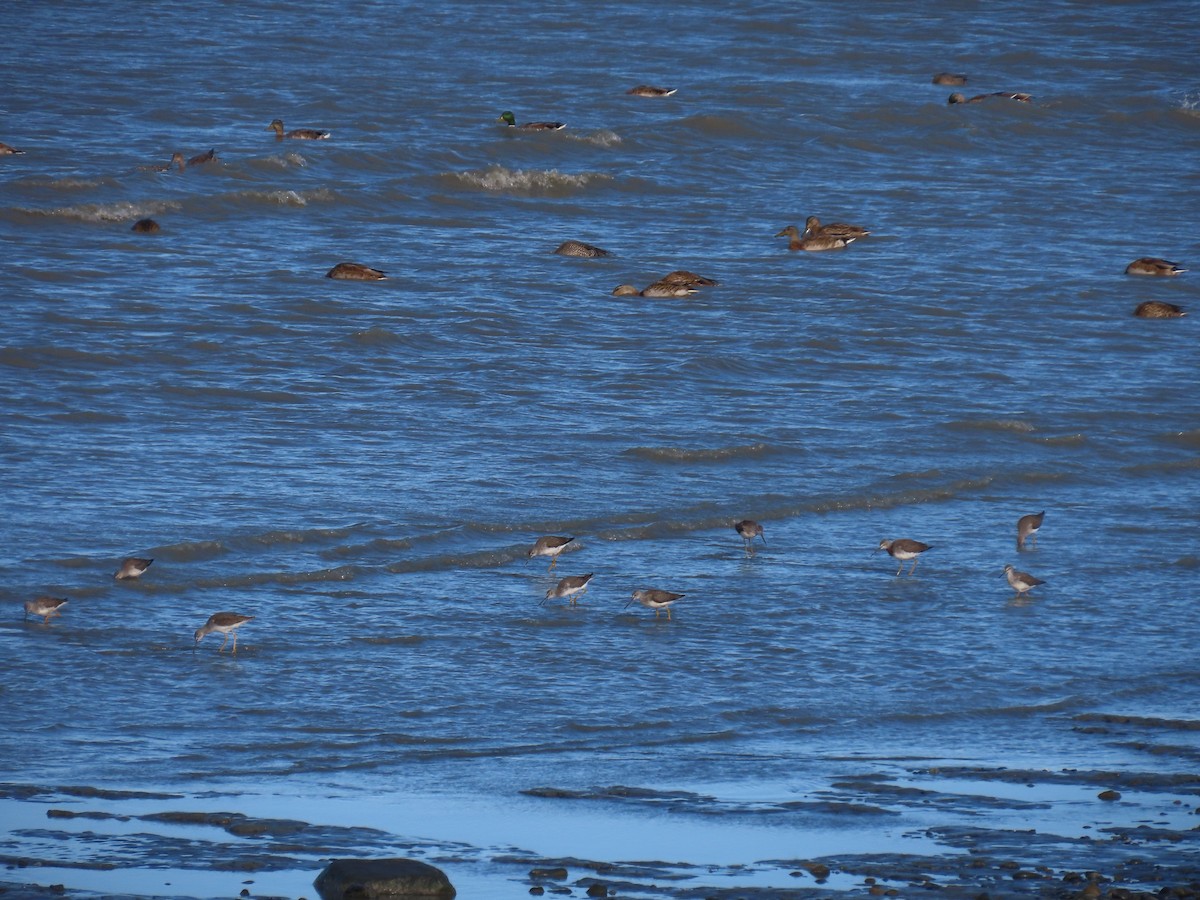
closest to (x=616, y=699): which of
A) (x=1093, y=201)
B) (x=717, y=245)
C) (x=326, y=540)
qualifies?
(x=326, y=540)

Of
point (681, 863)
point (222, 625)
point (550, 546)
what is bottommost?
point (681, 863)

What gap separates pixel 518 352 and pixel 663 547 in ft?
16.5

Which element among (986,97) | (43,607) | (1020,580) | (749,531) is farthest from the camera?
(986,97)

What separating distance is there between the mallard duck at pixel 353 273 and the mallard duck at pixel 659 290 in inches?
105

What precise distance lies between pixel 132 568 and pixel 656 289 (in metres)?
9.69

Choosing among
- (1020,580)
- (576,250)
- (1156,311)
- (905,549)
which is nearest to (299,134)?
(576,250)

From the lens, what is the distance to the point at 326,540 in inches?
464

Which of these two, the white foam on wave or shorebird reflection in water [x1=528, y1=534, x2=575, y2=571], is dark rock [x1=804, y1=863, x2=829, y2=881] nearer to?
shorebird reflection in water [x1=528, y1=534, x2=575, y2=571]

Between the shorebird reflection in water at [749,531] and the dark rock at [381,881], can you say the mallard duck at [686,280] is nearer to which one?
the shorebird reflection in water at [749,531]

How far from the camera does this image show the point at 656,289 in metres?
19.4

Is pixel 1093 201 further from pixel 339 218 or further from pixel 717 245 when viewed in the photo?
pixel 339 218

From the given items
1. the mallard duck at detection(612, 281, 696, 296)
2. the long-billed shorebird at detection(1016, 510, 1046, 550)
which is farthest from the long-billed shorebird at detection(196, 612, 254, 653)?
the mallard duck at detection(612, 281, 696, 296)

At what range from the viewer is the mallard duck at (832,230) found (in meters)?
22.0

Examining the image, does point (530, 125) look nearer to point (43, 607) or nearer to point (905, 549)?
point (905, 549)
